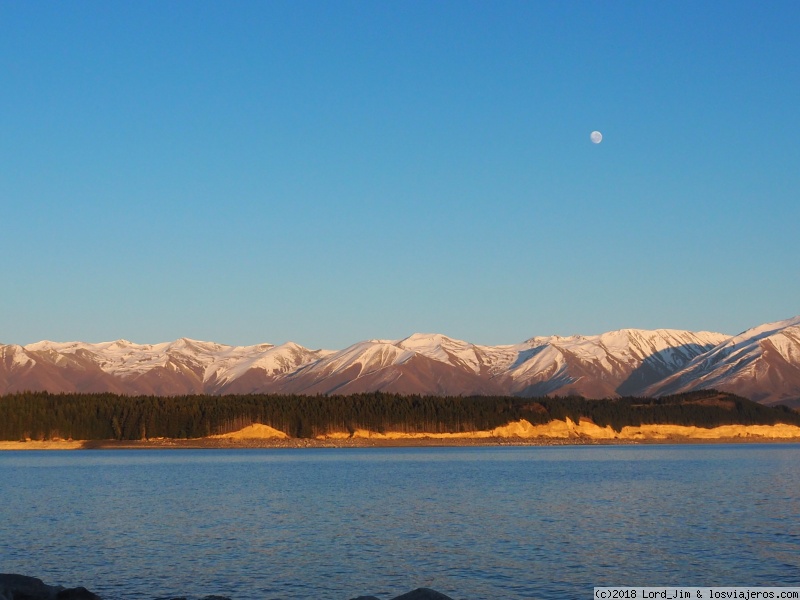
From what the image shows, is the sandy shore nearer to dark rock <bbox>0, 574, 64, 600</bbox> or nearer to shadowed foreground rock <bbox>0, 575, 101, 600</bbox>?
dark rock <bbox>0, 574, 64, 600</bbox>

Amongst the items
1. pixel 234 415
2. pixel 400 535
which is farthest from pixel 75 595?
pixel 234 415

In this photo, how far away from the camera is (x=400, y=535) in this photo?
147 feet

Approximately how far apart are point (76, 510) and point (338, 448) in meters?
117

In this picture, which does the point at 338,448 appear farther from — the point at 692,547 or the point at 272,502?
the point at 692,547

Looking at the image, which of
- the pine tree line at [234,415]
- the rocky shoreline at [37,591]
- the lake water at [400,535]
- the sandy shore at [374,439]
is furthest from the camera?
the pine tree line at [234,415]

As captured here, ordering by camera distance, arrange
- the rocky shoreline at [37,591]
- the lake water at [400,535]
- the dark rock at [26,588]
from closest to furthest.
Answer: the rocky shoreline at [37,591], the dark rock at [26,588], the lake water at [400,535]

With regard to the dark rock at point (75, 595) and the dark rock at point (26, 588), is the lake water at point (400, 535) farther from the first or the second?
the dark rock at point (26, 588)

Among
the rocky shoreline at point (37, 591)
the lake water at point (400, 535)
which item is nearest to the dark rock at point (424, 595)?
the rocky shoreline at point (37, 591)

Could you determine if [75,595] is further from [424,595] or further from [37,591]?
[424,595]

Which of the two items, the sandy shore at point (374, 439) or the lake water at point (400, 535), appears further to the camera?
the sandy shore at point (374, 439)

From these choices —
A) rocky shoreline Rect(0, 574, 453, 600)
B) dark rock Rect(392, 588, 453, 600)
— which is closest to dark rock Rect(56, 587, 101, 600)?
rocky shoreline Rect(0, 574, 453, 600)

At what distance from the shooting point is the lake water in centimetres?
3338

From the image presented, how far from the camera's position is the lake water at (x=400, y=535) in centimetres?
3338

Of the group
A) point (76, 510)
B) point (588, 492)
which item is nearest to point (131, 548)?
point (76, 510)
